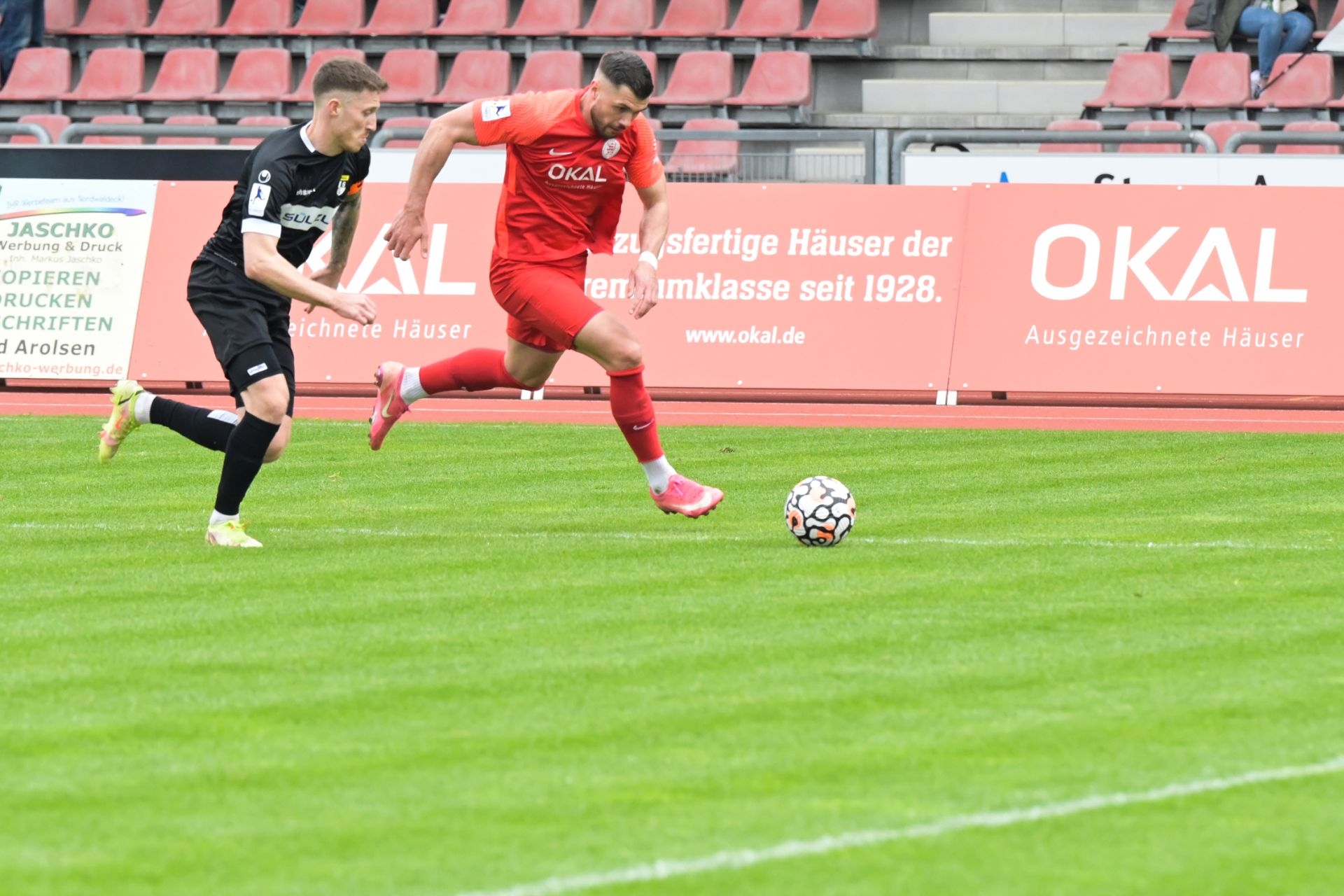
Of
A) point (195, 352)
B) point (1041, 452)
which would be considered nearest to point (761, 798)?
point (1041, 452)

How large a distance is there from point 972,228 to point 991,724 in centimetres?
1167

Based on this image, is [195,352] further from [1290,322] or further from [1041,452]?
[1290,322]

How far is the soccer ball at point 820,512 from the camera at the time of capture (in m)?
10.2

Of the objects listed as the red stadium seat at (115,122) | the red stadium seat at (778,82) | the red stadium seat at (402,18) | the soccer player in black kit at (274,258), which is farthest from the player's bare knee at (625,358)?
the red stadium seat at (402,18)

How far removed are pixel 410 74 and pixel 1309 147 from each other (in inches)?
456

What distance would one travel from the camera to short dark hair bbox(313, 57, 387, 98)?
33.2ft

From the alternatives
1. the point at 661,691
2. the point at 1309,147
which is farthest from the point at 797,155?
the point at 661,691

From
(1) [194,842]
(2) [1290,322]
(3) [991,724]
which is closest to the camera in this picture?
(1) [194,842]

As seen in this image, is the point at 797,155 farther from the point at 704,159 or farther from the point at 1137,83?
the point at 1137,83

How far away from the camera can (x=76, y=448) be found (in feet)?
49.8

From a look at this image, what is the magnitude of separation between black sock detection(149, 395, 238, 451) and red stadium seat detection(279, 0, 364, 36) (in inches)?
765

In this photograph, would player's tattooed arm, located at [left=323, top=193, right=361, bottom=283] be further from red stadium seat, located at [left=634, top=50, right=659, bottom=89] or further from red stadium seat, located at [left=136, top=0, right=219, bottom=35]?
red stadium seat, located at [left=136, top=0, right=219, bottom=35]

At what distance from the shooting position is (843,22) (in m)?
28.8

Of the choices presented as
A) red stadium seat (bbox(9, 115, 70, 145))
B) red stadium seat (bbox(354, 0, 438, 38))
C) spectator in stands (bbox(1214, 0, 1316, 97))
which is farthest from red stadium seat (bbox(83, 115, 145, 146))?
spectator in stands (bbox(1214, 0, 1316, 97))
